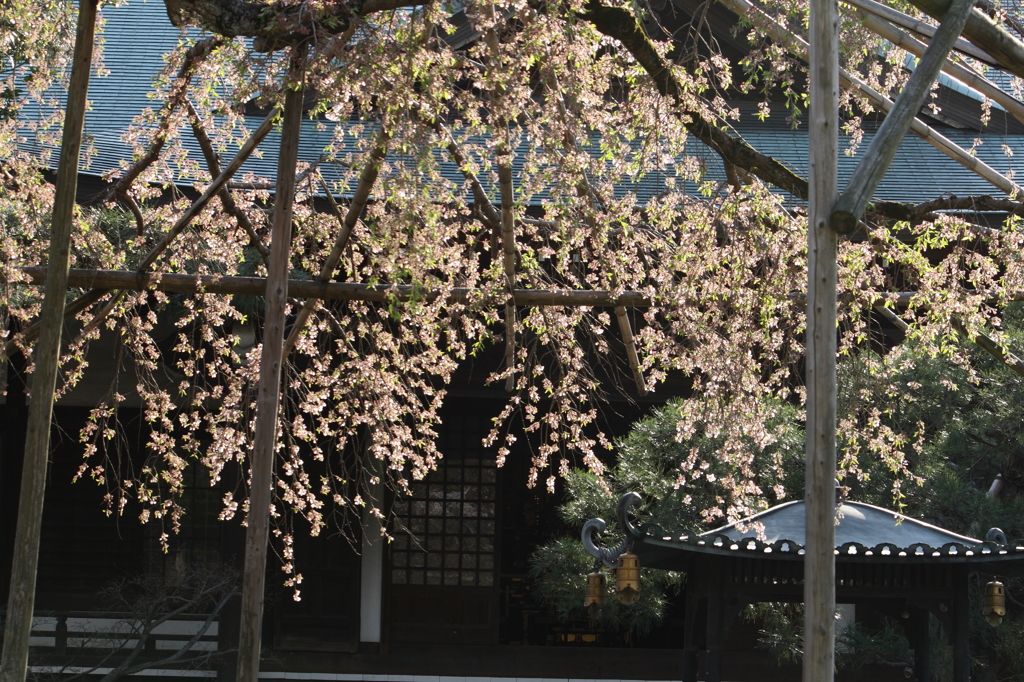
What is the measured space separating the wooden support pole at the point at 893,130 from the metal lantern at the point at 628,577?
2.56 m

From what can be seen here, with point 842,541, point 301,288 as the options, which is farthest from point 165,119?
point 842,541

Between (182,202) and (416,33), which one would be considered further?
(182,202)

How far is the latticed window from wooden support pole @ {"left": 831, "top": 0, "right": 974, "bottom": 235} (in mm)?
6722

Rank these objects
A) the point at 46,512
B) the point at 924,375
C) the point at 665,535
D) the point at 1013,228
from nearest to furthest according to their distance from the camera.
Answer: the point at 1013,228
the point at 665,535
the point at 924,375
the point at 46,512

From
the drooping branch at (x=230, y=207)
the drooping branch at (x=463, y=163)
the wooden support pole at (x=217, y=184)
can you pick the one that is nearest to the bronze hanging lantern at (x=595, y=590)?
the drooping branch at (x=463, y=163)

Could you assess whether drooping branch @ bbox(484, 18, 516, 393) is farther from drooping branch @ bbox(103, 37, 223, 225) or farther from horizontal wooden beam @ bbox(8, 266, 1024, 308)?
drooping branch @ bbox(103, 37, 223, 225)

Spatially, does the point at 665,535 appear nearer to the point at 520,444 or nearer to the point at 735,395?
the point at 735,395

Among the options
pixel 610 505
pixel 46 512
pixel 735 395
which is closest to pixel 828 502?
pixel 735 395

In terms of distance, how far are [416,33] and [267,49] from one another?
622 millimetres

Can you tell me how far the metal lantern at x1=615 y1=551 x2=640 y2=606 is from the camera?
5.07m

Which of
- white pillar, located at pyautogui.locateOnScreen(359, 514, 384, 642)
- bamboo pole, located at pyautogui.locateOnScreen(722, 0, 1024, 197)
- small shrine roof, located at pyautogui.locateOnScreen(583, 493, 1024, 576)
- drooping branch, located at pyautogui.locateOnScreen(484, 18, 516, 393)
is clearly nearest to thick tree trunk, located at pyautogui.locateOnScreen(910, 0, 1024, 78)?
bamboo pole, located at pyautogui.locateOnScreen(722, 0, 1024, 197)

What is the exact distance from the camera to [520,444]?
413 inches

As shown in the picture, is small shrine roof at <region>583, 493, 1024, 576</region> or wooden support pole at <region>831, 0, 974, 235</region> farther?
small shrine roof at <region>583, 493, 1024, 576</region>

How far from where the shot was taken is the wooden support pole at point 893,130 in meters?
3.03
